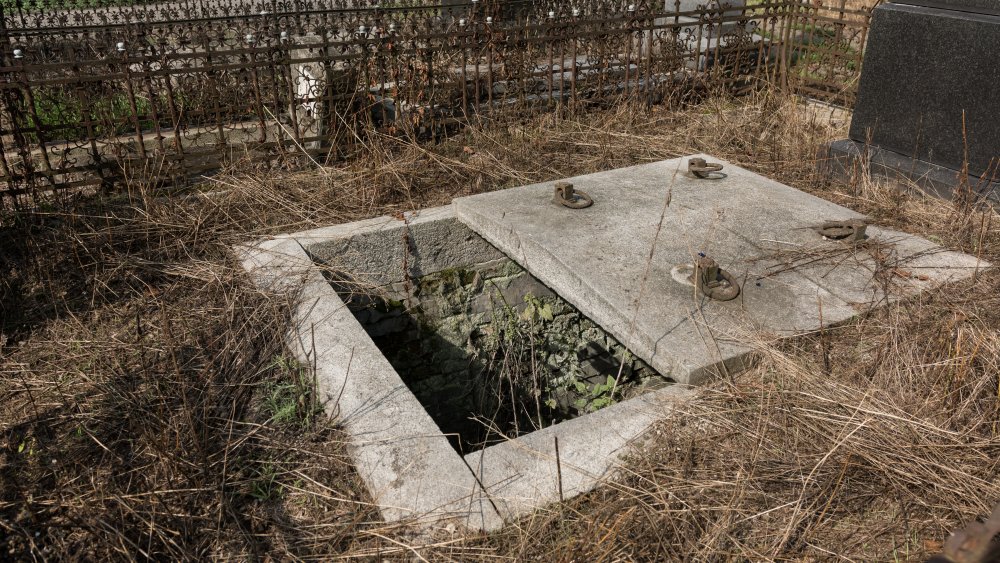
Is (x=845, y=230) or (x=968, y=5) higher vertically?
(x=968, y=5)

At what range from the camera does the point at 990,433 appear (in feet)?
7.52

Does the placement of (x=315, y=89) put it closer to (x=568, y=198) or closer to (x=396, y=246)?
(x=396, y=246)

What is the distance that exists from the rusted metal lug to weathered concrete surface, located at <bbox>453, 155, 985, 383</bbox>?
0.22 ft

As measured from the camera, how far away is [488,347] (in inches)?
176

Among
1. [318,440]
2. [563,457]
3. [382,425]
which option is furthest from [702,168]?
[318,440]

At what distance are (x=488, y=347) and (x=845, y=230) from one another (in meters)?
2.07

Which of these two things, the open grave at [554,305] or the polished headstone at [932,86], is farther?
the polished headstone at [932,86]

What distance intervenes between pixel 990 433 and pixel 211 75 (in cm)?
461

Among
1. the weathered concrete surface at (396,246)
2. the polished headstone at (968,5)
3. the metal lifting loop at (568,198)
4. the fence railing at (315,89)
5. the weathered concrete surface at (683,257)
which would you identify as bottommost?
the weathered concrete surface at (396,246)

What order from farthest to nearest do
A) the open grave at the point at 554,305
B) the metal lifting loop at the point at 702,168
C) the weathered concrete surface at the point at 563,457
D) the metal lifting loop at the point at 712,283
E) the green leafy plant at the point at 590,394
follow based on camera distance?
the metal lifting loop at the point at 702,168
the green leafy plant at the point at 590,394
the metal lifting loop at the point at 712,283
the open grave at the point at 554,305
the weathered concrete surface at the point at 563,457

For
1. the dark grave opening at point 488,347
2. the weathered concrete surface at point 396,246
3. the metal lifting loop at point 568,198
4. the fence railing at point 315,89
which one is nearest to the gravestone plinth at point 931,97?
the fence railing at point 315,89

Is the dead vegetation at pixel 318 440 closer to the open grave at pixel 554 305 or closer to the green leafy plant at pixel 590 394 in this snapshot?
the open grave at pixel 554 305

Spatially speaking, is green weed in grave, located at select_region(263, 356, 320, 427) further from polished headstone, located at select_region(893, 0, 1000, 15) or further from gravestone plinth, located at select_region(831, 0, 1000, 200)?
polished headstone, located at select_region(893, 0, 1000, 15)

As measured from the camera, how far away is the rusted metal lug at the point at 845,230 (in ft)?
11.3
